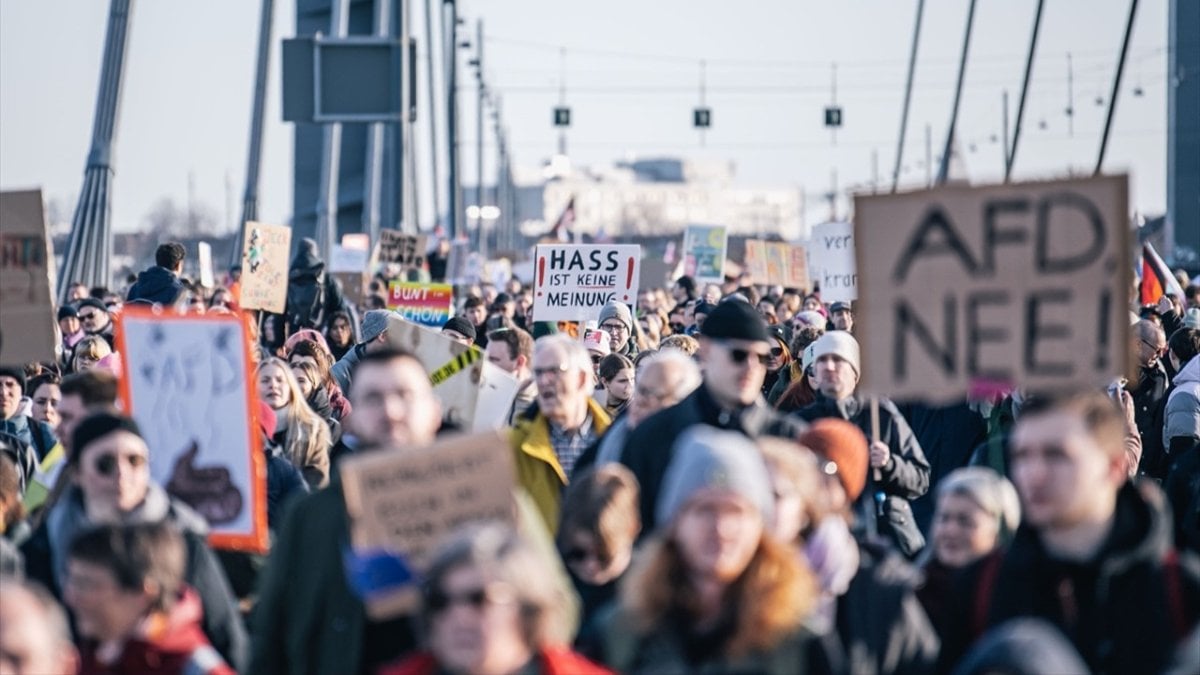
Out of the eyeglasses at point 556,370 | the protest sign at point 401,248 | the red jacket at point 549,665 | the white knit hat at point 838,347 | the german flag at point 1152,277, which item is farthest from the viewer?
the protest sign at point 401,248

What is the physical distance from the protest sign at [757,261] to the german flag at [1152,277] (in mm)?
8926

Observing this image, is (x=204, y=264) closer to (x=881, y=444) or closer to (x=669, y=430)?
(x=881, y=444)

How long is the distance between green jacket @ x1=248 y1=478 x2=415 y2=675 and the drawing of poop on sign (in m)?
1.32

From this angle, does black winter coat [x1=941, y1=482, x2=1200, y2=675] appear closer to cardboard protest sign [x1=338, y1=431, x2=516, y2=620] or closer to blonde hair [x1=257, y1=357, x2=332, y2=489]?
cardboard protest sign [x1=338, y1=431, x2=516, y2=620]

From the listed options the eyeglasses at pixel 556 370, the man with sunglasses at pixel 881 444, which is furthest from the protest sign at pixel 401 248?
the eyeglasses at pixel 556 370

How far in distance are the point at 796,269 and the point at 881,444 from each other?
79.1 feet

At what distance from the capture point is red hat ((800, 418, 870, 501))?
7.46m

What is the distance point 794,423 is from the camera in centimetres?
816

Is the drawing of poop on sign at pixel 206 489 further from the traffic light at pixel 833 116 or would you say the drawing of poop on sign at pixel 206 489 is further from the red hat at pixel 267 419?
the traffic light at pixel 833 116

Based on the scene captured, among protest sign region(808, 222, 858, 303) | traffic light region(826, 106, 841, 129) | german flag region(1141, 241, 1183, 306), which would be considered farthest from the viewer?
traffic light region(826, 106, 841, 129)

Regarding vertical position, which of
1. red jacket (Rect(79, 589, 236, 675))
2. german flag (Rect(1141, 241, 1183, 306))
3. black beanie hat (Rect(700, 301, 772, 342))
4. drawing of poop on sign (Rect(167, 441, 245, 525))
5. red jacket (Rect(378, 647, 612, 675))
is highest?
german flag (Rect(1141, 241, 1183, 306))

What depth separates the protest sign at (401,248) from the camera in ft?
96.8

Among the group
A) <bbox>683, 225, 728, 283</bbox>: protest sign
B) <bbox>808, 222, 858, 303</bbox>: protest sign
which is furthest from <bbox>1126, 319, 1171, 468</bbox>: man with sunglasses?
<bbox>683, 225, 728, 283</bbox>: protest sign

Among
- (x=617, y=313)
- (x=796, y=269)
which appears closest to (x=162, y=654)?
(x=617, y=313)
